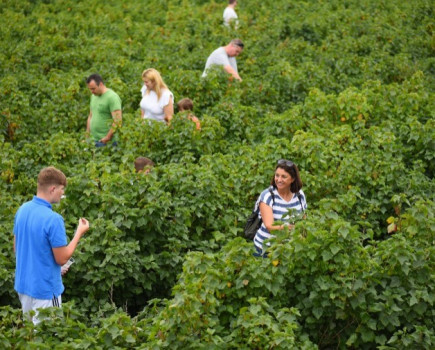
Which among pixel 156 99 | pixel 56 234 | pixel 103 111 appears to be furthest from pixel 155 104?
pixel 56 234

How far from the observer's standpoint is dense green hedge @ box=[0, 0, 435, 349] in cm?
571

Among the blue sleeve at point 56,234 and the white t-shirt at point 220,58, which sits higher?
the white t-shirt at point 220,58

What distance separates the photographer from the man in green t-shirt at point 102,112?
9758mm

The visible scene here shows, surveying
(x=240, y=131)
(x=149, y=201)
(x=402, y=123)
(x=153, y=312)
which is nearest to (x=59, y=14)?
(x=240, y=131)

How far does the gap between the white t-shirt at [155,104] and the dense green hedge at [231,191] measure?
419 millimetres

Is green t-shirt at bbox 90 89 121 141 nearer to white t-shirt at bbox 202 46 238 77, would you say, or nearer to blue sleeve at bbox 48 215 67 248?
white t-shirt at bbox 202 46 238 77

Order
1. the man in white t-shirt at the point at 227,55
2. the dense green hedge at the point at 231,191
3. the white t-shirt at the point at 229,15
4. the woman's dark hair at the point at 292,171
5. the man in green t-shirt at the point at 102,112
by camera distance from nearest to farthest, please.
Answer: the dense green hedge at the point at 231,191 < the woman's dark hair at the point at 292,171 < the man in green t-shirt at the point at 102,112 < the man in white t-shirt at the point at 227,55 < the white t-shirt at the point at 229,15

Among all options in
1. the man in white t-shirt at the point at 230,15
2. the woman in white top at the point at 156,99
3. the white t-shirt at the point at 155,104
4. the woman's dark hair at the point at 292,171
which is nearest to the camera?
the woman's dark hair at the point at 292,171

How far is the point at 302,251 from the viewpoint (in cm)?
609

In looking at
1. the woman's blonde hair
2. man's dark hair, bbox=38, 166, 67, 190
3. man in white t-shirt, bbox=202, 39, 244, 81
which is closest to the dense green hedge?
man in white t-shirt, bbox=202, 39, 244, 81

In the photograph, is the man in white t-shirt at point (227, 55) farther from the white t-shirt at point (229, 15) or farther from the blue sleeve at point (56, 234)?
the blue sleeve at point (56, 234)

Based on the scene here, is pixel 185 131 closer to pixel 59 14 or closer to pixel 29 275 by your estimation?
pixel 29 275

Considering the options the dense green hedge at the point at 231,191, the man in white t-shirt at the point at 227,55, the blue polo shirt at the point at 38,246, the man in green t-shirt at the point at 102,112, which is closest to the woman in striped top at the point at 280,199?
the dense green hedge at the point at 231,191

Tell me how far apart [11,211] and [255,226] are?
8.65 ft
